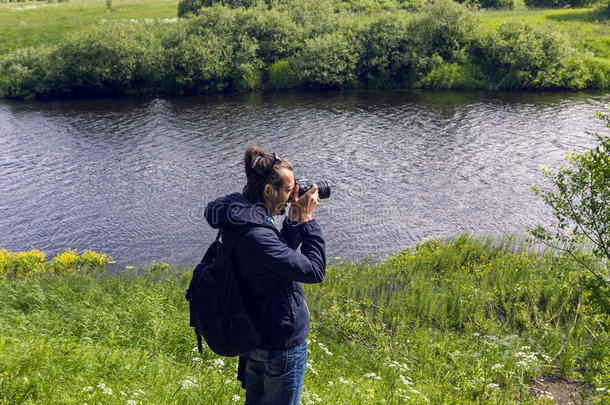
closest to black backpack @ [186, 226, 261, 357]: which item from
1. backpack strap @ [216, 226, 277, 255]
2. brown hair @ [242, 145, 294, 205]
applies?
backpack strap @ [216, 226, 277, 255]

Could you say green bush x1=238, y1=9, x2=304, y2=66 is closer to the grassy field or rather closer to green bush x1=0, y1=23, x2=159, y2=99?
green bush x1=0, y1=23, x2=159, y2=99

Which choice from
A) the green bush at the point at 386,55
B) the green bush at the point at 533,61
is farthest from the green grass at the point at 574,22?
the green bush at the point at 386,55

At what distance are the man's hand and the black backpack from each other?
54cm

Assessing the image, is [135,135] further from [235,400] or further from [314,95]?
[235,400]

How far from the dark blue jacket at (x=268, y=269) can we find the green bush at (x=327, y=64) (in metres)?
39.6

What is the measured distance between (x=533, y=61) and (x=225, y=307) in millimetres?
41521

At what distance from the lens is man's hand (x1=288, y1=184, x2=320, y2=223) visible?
12.1 ft

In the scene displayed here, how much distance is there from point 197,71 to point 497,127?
27.2m

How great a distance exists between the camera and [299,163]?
2288cm

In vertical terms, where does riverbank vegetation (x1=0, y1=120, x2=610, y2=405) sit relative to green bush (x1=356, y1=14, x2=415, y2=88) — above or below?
below

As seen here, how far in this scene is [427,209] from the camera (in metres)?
17.8

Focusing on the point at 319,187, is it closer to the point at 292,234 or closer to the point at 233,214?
the point at 292,234

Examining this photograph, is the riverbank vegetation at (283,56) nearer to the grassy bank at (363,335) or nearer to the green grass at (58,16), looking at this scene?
the green grass at (58,16)

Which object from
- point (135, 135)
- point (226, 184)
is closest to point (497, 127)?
point (226, 184)
